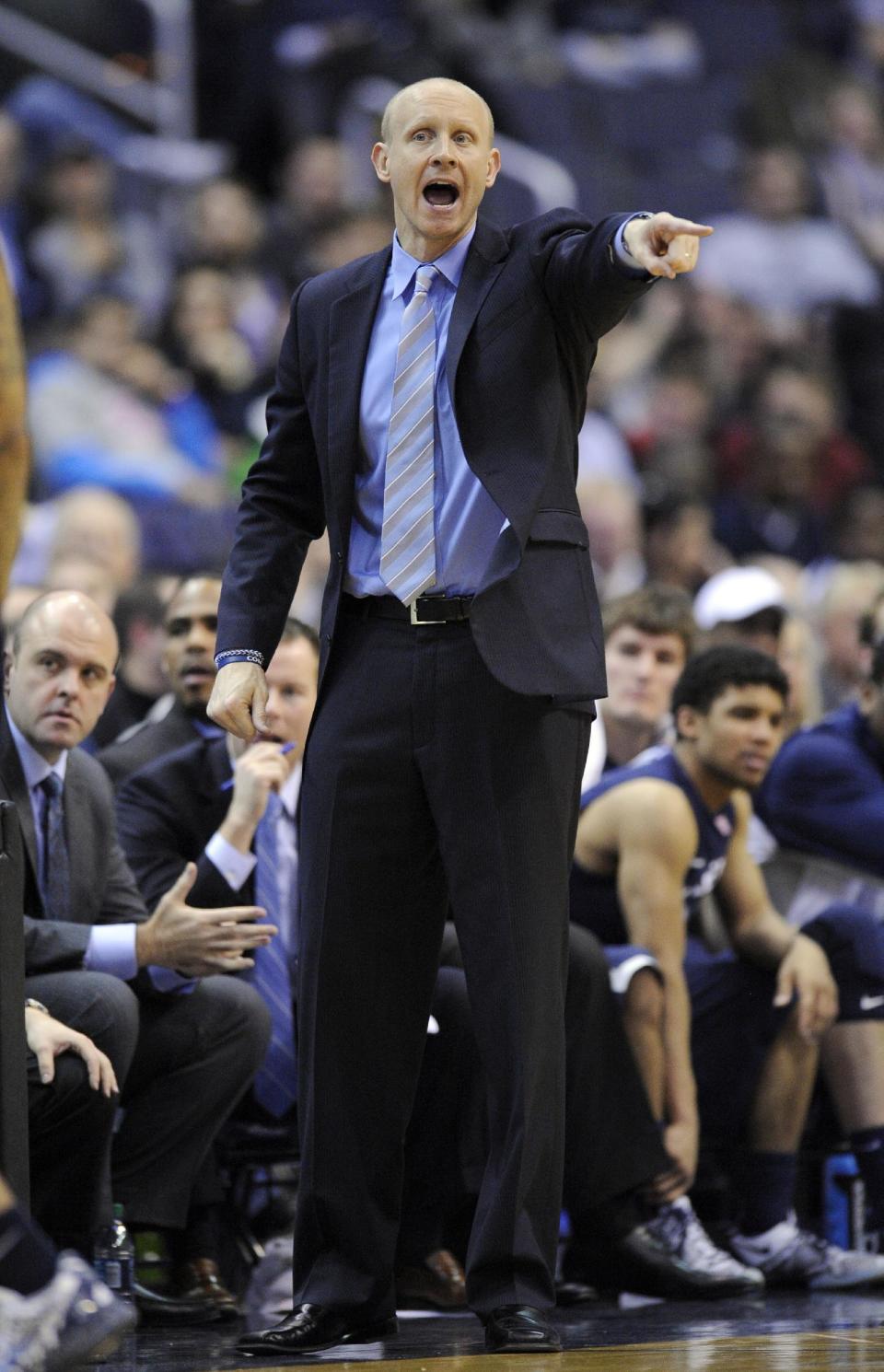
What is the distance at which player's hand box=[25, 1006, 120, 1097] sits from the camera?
3.73m

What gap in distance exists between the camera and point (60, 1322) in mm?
2562

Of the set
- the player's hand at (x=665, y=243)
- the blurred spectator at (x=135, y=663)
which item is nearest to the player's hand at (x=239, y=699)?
the player's hand at (x=665, y=243)

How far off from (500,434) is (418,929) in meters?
0.79

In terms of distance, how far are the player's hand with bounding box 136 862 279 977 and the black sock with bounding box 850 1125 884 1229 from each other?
1671 millimetres

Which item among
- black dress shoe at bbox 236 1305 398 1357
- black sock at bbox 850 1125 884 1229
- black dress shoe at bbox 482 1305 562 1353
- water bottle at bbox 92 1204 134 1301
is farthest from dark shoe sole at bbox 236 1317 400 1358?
black sock at bbox 850 1125 884 1229

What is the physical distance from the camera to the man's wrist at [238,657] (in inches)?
134

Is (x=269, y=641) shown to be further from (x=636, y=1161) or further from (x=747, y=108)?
(x=747, y=108)

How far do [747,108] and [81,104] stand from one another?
182 inches

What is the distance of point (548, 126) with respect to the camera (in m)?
12.5

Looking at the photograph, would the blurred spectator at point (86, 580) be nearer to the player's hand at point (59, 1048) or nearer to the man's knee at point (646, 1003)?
the man's knee at point (646, 1003)

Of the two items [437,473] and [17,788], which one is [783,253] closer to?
[17,788]

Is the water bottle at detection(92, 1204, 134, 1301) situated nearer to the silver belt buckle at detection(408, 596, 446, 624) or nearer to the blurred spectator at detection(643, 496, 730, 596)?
the silver belt buckle at detection(408, 596, 446, 624)

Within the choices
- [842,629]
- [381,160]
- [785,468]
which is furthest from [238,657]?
[785,468]

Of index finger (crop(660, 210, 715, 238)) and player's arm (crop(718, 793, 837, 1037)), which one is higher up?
index finger (crop(660, 210, 715, 238))
